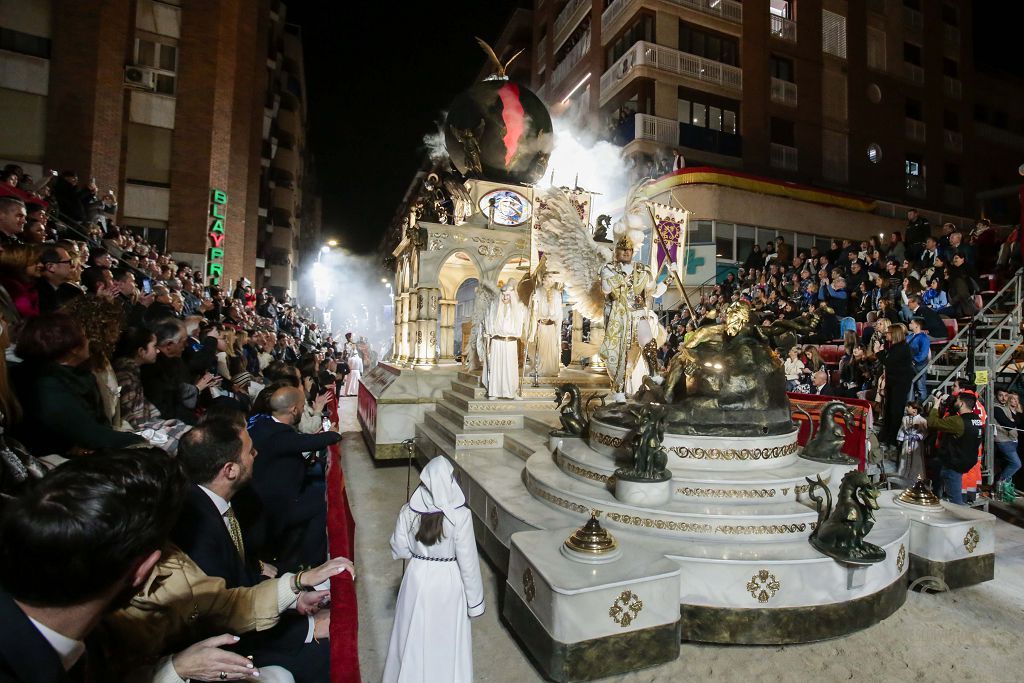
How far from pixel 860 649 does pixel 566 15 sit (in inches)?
1266

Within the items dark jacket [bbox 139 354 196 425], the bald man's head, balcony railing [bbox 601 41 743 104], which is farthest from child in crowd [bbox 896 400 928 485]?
balcony railing [bbox 601 41 743 104]

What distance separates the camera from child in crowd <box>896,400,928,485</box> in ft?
23.5

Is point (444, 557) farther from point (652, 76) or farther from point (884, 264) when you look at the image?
point (652, 76)

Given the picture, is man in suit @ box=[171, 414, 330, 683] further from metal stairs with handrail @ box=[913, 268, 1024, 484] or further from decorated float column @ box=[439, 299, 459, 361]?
decorated float column @ box=[439, 299, 459, 361]

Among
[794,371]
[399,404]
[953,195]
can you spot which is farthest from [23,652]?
[953,195]

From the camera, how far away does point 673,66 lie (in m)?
21.0

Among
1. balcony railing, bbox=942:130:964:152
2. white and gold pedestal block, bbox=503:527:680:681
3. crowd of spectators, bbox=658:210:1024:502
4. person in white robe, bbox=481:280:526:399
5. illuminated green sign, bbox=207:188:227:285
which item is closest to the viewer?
white and gold pedestal block, bbox=503:527:680:681

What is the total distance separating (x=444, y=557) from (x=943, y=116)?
3598 cm

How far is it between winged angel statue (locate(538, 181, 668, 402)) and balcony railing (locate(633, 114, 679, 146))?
1312cm

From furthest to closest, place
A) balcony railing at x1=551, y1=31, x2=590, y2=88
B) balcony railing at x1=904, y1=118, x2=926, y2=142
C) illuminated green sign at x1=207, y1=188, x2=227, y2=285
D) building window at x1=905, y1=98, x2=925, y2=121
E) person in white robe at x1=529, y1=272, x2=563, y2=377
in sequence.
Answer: balcony railing at x1=551, y1=31, x2=590, y2=88
building window at x1=905, y1=98, x2=925, y2=121
balcony railing at x1=904, y1=118, x2=926, y2=142
illuminated green sign at x1=207, y1=188, x2=227, y2=285
person in white robe at x1=529, y1=272, x2=563, y2=377

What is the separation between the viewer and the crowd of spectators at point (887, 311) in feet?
27.2

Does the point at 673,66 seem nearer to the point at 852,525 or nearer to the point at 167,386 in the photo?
the point at 852,525

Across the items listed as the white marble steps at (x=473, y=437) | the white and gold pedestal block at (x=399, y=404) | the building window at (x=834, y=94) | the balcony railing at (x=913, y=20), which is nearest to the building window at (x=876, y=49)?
the balcony railing at (x=913, y=20)

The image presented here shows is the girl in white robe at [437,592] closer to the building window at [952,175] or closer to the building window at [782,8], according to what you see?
the building window at [782,8]
